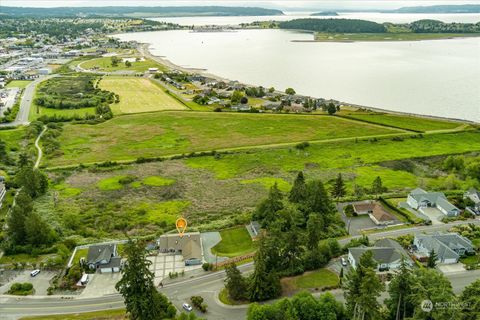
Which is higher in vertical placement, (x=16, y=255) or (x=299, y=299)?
(x=299, y=299)

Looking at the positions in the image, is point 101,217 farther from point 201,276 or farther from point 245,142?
point 245,142

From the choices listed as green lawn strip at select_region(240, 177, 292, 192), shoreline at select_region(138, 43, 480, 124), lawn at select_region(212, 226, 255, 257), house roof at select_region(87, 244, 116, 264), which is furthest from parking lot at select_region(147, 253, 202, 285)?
shoreline at select_region(138, 43, 480, 124)

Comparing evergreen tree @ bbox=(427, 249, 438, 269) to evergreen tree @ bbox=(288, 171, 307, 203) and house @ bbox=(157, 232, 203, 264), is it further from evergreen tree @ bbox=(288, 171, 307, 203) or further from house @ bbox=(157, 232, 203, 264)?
house @ bbox=(157, 232, 203, 264)

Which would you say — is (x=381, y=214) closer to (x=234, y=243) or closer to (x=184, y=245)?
(x=234, y=243)

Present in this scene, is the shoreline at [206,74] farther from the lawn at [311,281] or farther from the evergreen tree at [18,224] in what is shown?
the evergreen tree at [18,224]

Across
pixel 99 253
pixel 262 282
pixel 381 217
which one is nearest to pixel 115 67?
pixel 99 253

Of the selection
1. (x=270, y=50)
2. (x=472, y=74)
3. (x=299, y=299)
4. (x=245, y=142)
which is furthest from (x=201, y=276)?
(x=270, y=50)
